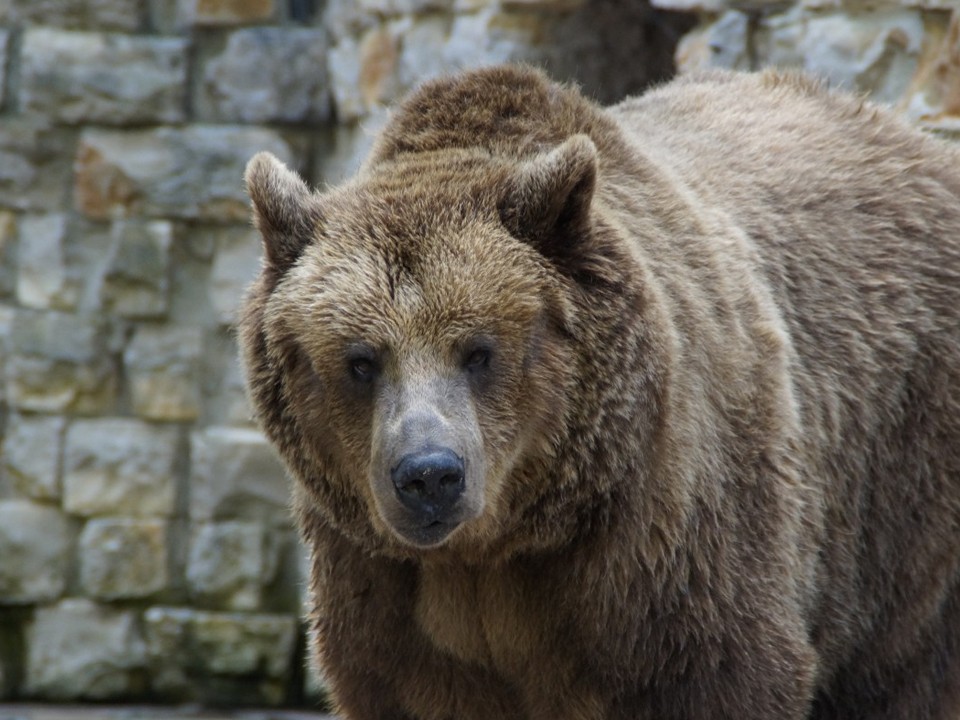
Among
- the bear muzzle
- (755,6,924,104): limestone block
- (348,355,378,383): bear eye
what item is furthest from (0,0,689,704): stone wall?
the bear muzzle

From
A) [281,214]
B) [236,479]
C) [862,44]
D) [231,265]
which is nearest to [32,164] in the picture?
[231,265]

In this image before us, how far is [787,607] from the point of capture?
13.2ft

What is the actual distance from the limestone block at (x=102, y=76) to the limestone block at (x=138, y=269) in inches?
20.4

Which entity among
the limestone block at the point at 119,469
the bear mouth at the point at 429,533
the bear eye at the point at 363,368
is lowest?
the limestone block at the point at 119,469

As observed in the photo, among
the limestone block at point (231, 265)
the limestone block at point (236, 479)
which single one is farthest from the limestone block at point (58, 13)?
the limestone block at point (236, 479)

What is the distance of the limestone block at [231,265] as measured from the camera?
7566mm

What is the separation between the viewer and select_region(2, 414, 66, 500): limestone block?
7.56 meters

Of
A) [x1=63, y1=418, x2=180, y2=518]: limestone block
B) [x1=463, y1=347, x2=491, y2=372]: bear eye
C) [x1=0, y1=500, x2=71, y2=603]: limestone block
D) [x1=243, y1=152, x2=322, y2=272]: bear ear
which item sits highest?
[x1=243, y1=152, x2=322, y2=272]: bear ear

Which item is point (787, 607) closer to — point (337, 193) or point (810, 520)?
point (810, 520)

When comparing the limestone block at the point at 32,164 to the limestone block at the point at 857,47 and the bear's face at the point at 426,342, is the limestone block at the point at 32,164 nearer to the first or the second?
the limestone block at the point at 857,47

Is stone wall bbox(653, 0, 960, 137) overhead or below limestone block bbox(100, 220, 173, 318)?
overhead

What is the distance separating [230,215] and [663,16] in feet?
7.28

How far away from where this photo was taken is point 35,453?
7.57 meters

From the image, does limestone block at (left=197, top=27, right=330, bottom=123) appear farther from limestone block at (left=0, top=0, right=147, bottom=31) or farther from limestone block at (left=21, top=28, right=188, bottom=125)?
limestone block at (left=0, top=0, right=147, bottom=31)
